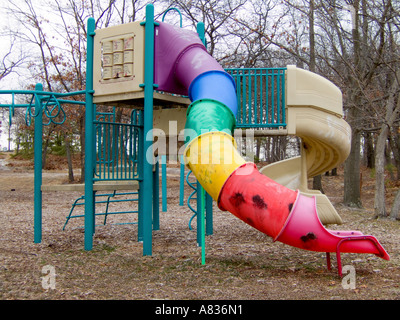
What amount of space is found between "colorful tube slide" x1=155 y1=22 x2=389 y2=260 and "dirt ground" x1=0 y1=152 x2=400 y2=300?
489 millimetres

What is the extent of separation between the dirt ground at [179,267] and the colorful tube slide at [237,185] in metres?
0.49

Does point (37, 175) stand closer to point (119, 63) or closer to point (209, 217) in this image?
point (119, 63)

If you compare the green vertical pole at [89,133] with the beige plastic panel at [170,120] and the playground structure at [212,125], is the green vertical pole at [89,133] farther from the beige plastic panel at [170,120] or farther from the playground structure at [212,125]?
the beige plastic panel at [170,120]

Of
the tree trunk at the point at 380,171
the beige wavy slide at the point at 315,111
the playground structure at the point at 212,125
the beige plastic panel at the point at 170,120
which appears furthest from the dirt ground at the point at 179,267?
the beige plastic panel at the point at 170,120

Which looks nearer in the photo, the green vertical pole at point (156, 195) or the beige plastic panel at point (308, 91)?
the beige plastic panel at point (308, 91)

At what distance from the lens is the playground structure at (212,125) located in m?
4.50

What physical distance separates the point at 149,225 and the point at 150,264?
611 millimetres

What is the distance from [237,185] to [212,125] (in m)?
0.85

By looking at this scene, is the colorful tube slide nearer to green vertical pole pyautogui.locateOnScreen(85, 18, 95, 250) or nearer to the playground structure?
the playground structure

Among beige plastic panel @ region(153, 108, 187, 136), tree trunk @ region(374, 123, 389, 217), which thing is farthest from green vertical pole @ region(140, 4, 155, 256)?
tree trunk @ region(374, 123, 389, 217)

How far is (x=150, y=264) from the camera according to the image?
586 cm

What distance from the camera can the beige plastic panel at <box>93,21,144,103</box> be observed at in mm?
6301

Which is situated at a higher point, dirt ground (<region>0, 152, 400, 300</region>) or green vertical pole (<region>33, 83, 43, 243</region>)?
green vertical pole (<region>33, 83, 43, 243</region>)
